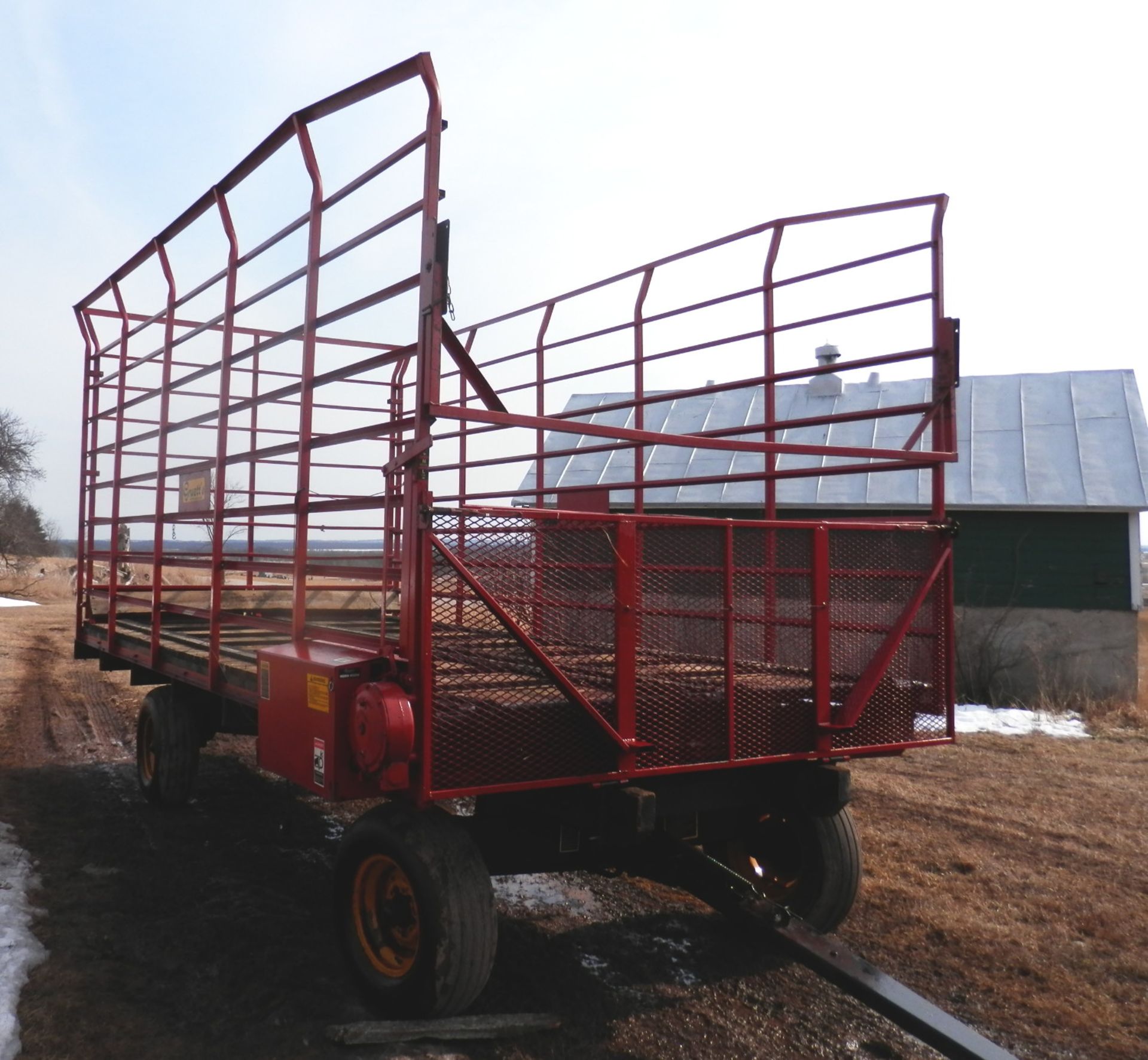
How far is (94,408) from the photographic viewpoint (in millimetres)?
7453

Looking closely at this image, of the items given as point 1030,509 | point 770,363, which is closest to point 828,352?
point 1030,509

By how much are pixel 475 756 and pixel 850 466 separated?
8.21 feet

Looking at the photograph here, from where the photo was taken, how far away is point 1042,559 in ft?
44.0

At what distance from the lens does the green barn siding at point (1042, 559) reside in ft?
43.2

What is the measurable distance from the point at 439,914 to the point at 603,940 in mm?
1365

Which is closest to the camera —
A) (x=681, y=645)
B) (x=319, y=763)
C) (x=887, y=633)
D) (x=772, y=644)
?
(x=319, y=763)

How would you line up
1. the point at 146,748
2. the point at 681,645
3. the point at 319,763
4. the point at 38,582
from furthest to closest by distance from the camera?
the point at 38,582 → the point at 146,748 → the point at 681,645 → the point at 319,763

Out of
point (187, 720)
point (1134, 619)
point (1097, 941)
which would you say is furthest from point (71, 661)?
point (1134, 619)

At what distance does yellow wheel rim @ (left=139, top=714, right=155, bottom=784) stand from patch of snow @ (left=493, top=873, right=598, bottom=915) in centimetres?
264

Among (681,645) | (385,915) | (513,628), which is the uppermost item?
(513,628)

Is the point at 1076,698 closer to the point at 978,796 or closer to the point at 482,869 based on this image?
the point at 978,796

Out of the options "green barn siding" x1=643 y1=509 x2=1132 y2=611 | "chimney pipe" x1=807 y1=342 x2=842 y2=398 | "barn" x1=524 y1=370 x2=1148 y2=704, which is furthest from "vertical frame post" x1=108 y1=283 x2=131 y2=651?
"chimney pipe" x1=807 y1=342 x2=842 y2=398

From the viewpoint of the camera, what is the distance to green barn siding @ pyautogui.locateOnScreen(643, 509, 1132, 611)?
13.2 metres

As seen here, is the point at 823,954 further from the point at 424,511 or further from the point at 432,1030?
the point at 424,511
